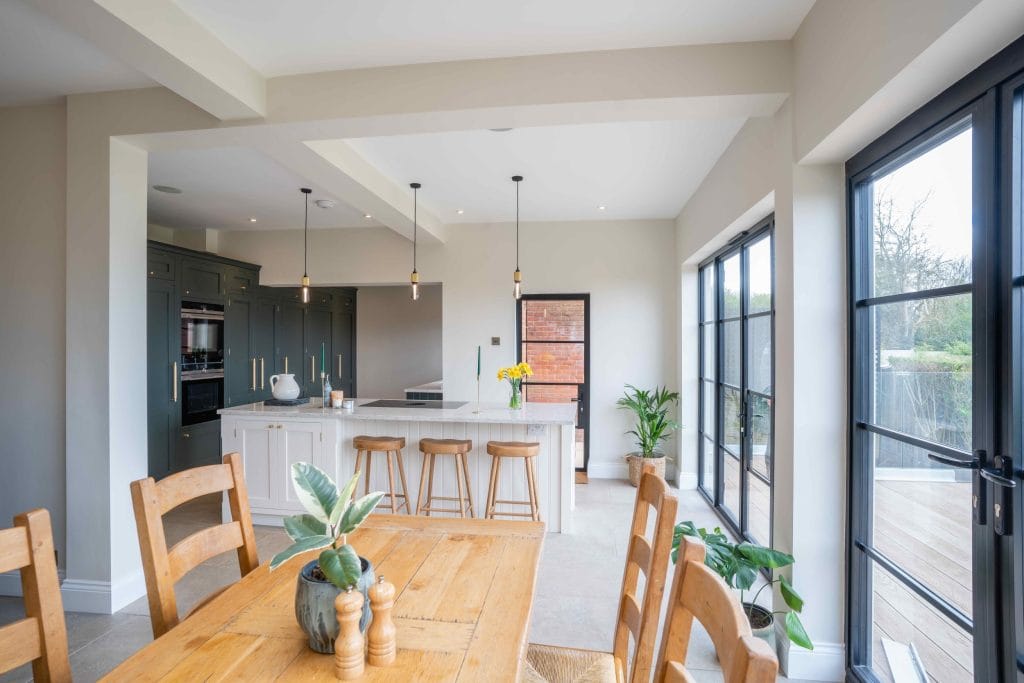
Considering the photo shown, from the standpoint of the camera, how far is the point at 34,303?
9.31 feet

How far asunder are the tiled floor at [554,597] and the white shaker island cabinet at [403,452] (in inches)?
11.6

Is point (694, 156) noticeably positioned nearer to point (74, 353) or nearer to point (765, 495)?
point (765, 495)

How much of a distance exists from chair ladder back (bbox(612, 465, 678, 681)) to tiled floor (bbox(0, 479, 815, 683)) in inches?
41.6

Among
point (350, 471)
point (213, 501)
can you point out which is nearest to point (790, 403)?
point (350, 471)

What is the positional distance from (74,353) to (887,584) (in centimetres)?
393

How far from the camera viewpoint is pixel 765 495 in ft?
10.7

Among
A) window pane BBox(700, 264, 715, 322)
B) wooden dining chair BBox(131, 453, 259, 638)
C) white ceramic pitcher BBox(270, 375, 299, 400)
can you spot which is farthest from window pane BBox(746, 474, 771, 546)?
white ceramic pitcher BBox(270, 375, 299, 400)

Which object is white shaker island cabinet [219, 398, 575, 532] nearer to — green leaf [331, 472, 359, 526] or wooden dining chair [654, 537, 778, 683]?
green leaf [331, 472, 359, 526]

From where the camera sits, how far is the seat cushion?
1.44 metres

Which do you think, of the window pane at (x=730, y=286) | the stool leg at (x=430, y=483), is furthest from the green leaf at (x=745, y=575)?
the stool leg at (x=430, y=483)

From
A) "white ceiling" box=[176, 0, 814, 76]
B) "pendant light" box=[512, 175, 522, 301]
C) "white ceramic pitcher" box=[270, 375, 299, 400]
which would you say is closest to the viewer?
"white ceiling" box=[176, 0, 814, 76]

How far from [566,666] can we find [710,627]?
0.87m

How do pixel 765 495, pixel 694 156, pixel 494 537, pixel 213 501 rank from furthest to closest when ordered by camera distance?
1. pixel 213 501
2. pixel 694 156
3. pixel 765 495
4. pixel 494 537

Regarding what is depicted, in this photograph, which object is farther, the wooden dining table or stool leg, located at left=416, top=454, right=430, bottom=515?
Result: stool leg, located at left=416, top=454, right=430, bottom=515
